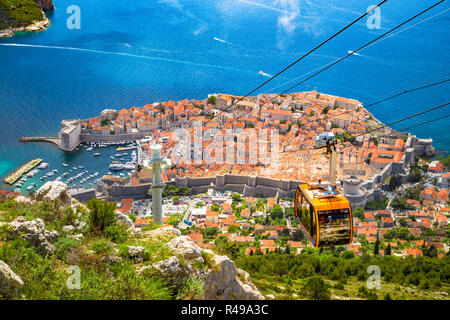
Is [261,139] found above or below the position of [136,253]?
below

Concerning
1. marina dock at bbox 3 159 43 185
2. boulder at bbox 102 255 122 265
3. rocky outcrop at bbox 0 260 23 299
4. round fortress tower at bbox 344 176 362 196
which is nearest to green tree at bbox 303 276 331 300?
boulder at bbox 102 255 122 265

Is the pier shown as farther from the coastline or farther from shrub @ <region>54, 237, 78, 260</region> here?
shrub @ <region>54, 237, 78, 260</region>

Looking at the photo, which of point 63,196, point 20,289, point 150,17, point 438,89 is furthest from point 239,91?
point 20,289

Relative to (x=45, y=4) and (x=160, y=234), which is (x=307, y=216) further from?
(x=45, y=4)

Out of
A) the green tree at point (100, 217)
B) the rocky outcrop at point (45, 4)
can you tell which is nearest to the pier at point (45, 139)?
the green tree at point (100, 217)

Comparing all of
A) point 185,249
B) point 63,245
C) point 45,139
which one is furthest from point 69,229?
point 45,139

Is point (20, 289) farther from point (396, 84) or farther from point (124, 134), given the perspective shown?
point (396, 84)
